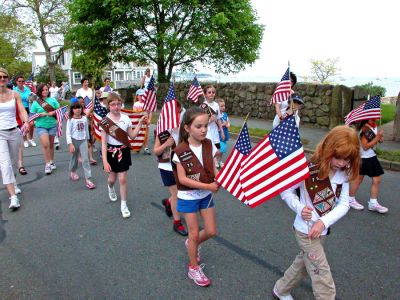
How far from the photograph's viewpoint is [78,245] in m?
4.06

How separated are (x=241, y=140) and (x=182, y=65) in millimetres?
21346

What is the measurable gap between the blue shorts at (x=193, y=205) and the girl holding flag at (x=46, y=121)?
4.97 meters

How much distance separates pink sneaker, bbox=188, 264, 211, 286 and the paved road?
3.1 inches

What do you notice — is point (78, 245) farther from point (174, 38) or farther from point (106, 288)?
point (174, 38)

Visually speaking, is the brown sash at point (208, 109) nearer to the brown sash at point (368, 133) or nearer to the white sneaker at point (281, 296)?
the brown sash at point (368, 133)

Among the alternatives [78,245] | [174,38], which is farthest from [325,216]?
[174,38]

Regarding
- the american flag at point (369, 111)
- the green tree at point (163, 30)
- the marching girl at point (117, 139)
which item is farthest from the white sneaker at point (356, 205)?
the green tree at point (163, 30)

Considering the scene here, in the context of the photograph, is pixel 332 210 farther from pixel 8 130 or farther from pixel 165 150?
pixel 8 130

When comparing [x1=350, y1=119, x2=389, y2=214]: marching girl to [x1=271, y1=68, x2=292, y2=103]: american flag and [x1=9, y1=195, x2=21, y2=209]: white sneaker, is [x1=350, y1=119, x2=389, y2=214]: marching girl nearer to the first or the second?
[x1=271, y1=68, x2=292, y2=103]: american flag

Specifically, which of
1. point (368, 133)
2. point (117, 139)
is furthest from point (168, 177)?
point (368, 133)

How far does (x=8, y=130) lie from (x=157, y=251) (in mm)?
3092

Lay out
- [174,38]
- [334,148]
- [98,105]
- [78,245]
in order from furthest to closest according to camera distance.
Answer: [174,38], [98,105], [78,245], [334,148]

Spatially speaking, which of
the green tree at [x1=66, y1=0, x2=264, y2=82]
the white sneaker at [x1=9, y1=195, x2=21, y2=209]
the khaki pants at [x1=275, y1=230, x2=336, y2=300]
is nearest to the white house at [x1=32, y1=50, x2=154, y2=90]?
the green tree at [x1=66, y1=0, x2=264, y2=82]

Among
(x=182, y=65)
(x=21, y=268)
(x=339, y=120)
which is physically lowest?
(x=21, y=268)
